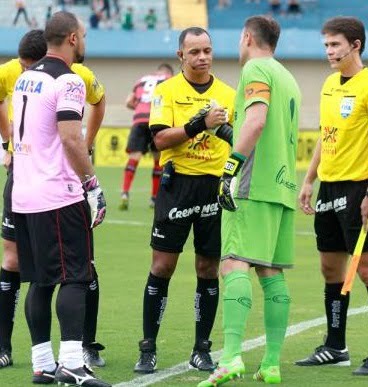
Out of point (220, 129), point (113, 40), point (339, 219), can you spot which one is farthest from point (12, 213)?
point (113, 40)

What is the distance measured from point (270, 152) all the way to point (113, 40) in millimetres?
29215

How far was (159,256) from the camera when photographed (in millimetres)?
7613

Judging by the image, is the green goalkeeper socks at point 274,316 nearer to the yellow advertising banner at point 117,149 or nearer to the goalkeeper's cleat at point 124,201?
the goalkeeper's cleat at point 124,201

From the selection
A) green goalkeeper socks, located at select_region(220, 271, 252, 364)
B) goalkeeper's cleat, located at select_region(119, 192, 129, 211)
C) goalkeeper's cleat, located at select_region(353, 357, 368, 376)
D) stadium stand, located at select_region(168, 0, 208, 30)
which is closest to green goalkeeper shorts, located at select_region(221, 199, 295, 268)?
green goalkeeper socks, located at select_region(220, 271, 252, 364)

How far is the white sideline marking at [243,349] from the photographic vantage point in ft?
23.2

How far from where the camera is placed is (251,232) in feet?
22.6

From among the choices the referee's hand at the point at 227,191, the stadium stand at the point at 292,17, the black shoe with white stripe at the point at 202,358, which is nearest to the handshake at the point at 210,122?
the referee's hand at the point at 227,191

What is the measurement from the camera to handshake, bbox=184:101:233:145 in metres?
7.25

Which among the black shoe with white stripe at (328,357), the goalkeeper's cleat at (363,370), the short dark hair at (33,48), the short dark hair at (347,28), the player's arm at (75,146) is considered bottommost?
the black shoe with white stripe at (328,357)

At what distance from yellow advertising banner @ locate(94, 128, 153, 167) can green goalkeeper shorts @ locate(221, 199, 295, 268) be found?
67.9ft

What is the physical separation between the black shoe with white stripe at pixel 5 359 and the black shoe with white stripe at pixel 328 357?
5.80ft

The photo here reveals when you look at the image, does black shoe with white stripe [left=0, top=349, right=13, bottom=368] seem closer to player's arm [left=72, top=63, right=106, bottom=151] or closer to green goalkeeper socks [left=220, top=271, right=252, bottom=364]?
player's arm [left=72, top=63, right=106, bottom=151]

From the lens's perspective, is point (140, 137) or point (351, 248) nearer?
point (351, 248)

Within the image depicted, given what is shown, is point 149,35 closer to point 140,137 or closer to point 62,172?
point 140,137
